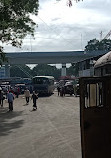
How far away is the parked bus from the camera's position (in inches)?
240

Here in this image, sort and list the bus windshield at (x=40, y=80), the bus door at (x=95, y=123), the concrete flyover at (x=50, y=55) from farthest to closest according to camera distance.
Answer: the concrete flyover at (x=50, y=55), the bus windshield at (x=40, y=80), the bus door at (x=95, y=123)

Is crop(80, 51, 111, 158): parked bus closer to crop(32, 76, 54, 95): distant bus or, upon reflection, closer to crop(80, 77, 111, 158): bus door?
crop(80, 77, 111, 158): bus door

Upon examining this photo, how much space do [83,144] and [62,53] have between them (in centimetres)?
8368

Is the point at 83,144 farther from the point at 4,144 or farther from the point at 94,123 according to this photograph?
the point at 4,144

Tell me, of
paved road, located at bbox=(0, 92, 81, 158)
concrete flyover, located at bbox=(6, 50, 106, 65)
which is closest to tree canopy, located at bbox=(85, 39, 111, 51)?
concrete flyover, located at bbox=(6, 50, 106, 65)

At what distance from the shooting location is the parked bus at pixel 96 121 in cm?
609

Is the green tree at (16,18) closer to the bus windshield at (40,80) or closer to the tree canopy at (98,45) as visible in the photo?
the bus windshield at (40,80)

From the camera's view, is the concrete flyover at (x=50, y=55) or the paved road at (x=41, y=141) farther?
the concrete flyover at (x=50, y=55)

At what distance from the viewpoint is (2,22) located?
24234 mm

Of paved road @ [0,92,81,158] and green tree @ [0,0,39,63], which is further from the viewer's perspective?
green tree @ [0,0,39,63]

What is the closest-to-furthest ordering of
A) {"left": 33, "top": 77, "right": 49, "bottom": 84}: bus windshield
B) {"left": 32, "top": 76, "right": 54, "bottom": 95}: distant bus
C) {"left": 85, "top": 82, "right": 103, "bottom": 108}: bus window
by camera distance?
{"left": 85, "top": 82, "right": 103, "bottom": 108}: bus window
{"left": 32, "top": 76, "right": 54, "bottom": 95}: distant bus
{"left": 33, "top": 77, "right": 49, "bottom": 84}: bus windshield

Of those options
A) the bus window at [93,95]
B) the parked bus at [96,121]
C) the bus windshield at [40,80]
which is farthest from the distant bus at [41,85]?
the parked bus at [96,121]

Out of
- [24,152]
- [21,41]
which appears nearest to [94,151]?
[24,152]

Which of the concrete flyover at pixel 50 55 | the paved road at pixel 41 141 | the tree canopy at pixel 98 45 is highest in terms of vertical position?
the tree canopy at pixel 98 45
